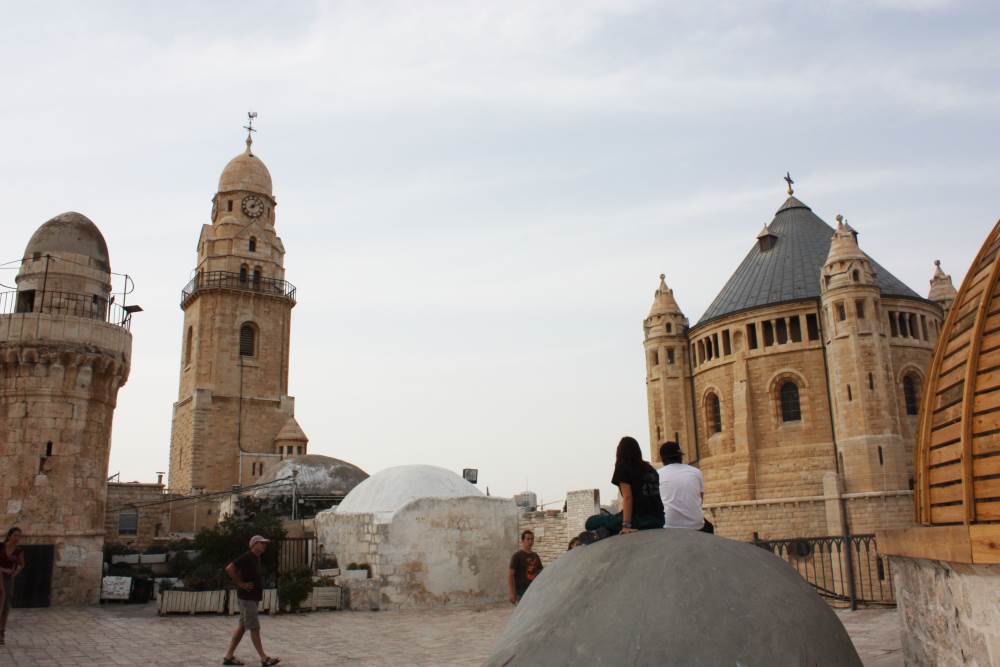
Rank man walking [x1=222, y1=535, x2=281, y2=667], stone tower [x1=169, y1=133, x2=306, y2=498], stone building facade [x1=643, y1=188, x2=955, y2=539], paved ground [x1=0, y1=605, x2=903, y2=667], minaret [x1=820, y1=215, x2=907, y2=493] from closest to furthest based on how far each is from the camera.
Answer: man walking [x1=222, y1=535, x2=281, y2=667] → paved ground [x1=0, y1=605, x2=903, y2=667] → minaret [x1=820, y1=215, x2=907, y2=493] → stone building facade [x1=643, y1=188, x2=955, y2=539] → stone tower [x1=169, y1=133, x2=306, y2=498]

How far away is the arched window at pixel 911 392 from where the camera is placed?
95.0ft

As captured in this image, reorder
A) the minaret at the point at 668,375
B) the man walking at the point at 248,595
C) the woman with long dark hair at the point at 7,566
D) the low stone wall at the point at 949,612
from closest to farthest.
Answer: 1. the low stone wall at the point at 949,612
2. the man walking at the point at 248,595
3. the woman with long dark hair at the point at 7,566
4. the minaret at the point at 668,375

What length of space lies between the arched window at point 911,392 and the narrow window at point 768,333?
528 cm

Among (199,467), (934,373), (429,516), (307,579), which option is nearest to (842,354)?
(429,516)

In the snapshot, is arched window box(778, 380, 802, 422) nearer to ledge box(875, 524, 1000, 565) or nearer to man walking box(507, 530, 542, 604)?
man walking box(507, 530, 542, 604)

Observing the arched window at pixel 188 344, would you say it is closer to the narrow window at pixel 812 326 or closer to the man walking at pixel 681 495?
the narrow window at pixel 812 326

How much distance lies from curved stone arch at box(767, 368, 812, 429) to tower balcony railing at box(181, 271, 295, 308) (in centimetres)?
2470

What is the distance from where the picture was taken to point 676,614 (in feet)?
13.2

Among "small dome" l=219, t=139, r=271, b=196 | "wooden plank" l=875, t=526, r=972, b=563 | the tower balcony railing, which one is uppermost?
"small dome" l=219, t=139, r=271, b=196

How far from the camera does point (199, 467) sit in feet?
115

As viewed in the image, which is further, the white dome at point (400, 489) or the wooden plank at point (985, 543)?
the white dome at point (400, 489)

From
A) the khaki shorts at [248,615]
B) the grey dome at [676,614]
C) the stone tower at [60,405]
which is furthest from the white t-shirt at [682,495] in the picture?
the stone tower at [60,405]

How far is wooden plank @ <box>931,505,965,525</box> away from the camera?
4.89m

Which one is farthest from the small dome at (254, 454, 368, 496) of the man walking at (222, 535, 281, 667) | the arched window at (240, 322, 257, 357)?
the man walking at (222, 535, 281, 667)
